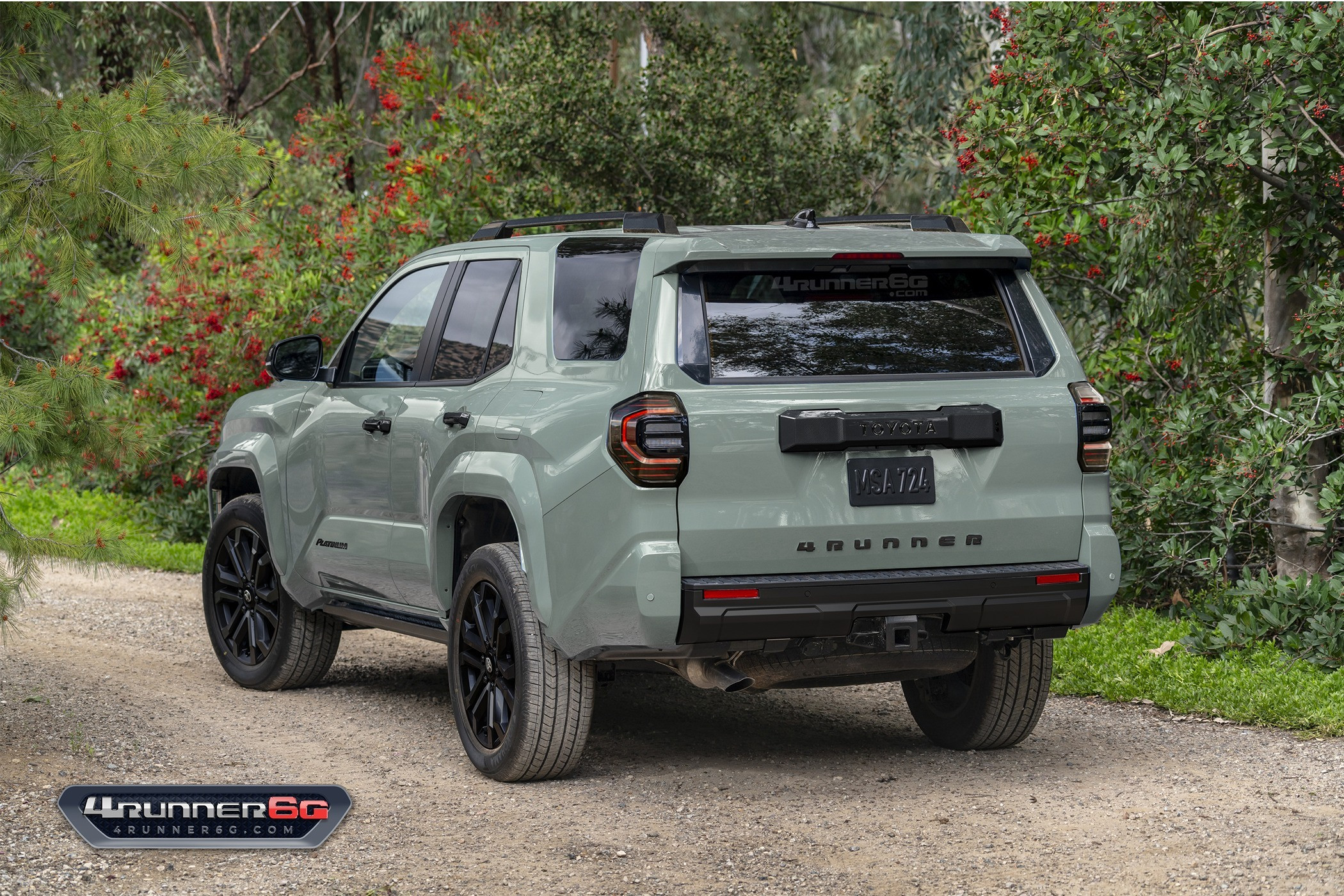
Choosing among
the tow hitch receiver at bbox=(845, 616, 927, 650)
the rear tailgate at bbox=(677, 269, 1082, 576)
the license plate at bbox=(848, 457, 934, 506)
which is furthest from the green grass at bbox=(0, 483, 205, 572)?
the license plate at bbox=(848, 457, 934, 506)

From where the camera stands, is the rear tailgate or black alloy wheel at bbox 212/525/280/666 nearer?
the rear tailgate

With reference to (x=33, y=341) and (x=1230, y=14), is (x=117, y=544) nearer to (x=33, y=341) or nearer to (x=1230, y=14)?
(x=1230, y=14)

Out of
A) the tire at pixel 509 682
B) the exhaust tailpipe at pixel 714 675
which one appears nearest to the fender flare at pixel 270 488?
the tire at pixel 509 682

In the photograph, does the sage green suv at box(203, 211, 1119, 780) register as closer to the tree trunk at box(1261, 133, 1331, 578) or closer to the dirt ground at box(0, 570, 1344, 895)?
the dirt ground at box(0, 570, 1344, 895)

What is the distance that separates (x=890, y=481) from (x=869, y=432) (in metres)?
0.19

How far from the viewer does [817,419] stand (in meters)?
5.14

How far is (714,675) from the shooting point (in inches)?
216

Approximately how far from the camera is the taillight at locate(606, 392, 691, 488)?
5.02 m

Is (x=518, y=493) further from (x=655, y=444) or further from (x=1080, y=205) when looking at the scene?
(x=1080, y=205)

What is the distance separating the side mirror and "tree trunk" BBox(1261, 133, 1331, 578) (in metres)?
5.23

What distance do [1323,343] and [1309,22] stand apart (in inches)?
Result: 64.6

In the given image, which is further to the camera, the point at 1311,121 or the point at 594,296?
the point at 1311,121

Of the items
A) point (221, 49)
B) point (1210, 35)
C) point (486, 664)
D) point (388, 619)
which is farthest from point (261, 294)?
point (221, 49)

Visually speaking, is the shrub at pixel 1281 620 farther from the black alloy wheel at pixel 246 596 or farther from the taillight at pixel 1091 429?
the black alloy wheel at pixel 246 596
